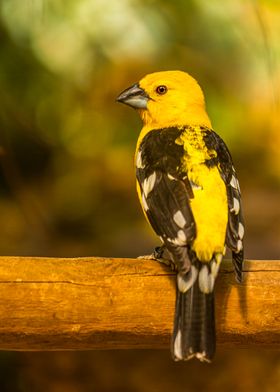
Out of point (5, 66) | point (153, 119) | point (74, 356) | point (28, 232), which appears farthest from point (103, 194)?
point (153, 119)

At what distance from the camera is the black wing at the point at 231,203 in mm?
3256

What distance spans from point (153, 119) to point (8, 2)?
5.63 ft

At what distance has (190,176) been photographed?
11.5ft

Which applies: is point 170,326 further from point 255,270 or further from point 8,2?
point 8,2

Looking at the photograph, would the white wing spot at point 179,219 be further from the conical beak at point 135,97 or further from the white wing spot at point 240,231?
the conical beak at point 135,97

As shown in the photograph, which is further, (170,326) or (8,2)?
(8,2)

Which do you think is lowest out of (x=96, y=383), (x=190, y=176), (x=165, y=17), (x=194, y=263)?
(x=96, y=383)

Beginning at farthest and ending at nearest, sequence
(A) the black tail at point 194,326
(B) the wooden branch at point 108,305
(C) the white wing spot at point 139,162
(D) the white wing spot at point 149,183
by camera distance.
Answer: (C) the white wing spot at point 139,162 < (D) the white wing spot at point 149,183 < (B) the wooden branch at point 108,305 < (A) the black tail at point 194,326

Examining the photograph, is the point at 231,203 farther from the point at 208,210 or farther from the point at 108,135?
the point at 108,135

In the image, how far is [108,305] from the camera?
3238 mm

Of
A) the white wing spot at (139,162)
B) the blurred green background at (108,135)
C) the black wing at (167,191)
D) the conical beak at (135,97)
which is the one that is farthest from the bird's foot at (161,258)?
the blurred green background at (108,135)

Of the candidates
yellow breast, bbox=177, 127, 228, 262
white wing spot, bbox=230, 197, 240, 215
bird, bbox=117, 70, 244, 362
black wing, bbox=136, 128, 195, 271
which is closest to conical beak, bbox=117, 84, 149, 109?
bird, bbox=117, 70, 244, 362

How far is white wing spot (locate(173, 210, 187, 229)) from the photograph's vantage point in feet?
10.8

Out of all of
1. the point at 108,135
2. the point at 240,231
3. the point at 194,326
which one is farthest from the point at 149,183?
the point at 108,135
